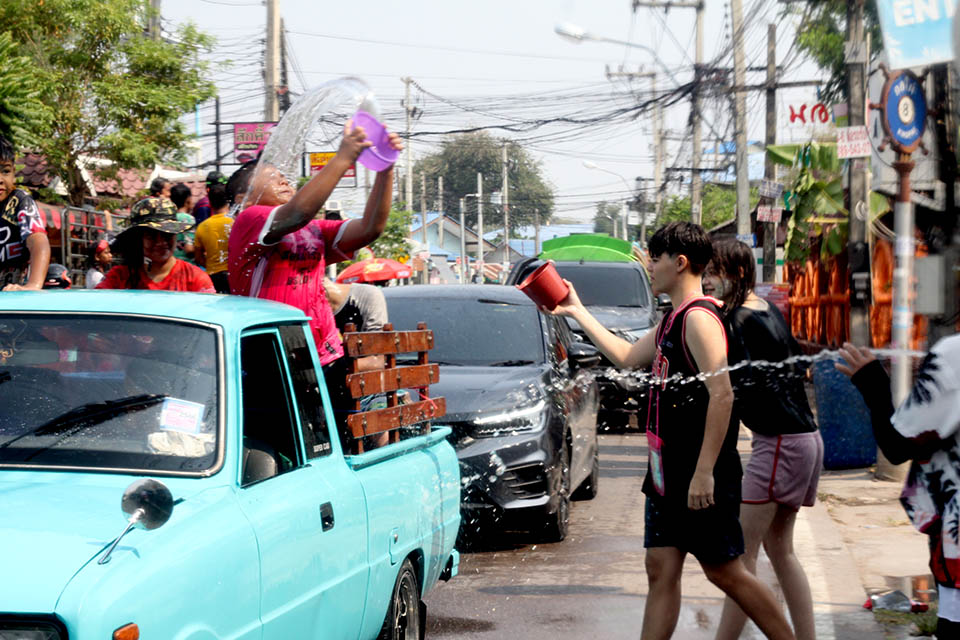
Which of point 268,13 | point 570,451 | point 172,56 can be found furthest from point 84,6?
point 570,451

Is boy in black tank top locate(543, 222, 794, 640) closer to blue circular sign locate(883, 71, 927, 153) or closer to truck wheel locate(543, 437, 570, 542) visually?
blue circular sign locate(883, 71, 927, 153)

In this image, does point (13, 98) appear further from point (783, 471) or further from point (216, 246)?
point (783, 471)

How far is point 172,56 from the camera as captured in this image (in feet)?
77.4

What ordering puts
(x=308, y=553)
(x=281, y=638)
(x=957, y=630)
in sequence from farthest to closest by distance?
(x=308, y=553) → (x=281, y=638) → (x=957, y=630)

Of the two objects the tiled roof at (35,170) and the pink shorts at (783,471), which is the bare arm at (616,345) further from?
the tiled roof at (35,170)

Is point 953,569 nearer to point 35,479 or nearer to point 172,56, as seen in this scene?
point 35,479

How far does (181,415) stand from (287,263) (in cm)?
148

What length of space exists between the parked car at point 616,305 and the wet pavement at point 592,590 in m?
5.91

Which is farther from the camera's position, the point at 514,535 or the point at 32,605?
the point at 514,535

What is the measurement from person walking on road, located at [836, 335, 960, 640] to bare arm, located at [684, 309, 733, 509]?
45.6 inches

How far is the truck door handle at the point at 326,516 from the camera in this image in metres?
4.20

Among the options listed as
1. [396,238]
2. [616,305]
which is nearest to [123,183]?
[396,238]

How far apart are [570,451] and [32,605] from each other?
248 inches

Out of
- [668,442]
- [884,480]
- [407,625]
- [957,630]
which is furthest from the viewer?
[884,480]
